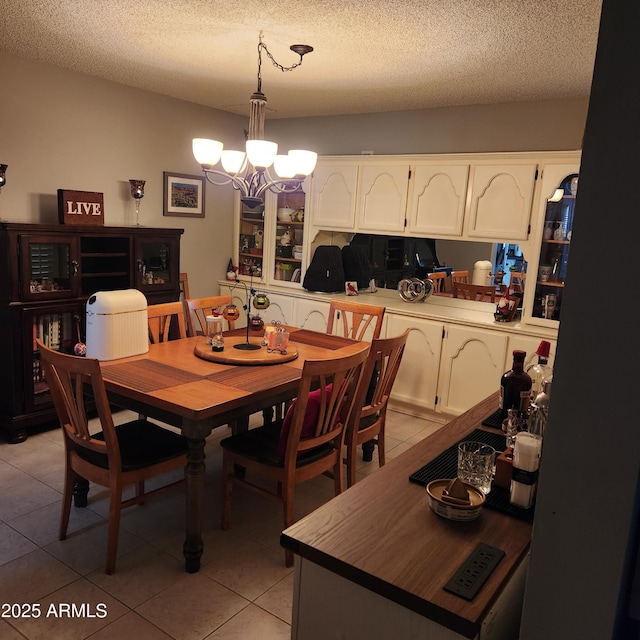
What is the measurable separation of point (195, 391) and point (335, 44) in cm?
199

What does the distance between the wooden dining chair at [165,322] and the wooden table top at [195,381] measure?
219 millimetres

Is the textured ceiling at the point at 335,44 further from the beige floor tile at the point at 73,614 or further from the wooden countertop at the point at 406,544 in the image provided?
the beige floor tile at the point at 73,614

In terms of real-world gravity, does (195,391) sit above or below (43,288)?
below

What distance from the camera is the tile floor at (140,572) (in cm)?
200

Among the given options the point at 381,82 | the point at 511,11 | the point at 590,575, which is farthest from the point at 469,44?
the point at 590,575

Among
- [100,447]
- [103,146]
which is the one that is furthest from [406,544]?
[103,146]

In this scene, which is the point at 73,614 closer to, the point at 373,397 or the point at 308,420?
the point at 308,420

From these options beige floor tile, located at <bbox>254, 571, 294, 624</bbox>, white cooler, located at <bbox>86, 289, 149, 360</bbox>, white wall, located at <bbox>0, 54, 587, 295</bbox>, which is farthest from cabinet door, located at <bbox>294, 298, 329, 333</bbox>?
beige floor tile, located at <bbox>254, 571, 294, 624</bbox>

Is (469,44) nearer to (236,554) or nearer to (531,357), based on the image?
(531,357)

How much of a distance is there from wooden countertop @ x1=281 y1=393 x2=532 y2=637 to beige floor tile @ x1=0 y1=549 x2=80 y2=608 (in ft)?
4.79

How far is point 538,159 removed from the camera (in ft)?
12.0

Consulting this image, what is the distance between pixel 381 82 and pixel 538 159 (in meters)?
1.18

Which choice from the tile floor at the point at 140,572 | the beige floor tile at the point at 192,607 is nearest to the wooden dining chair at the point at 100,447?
the tile floor at the point at 140,572

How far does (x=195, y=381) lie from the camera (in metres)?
2.51
